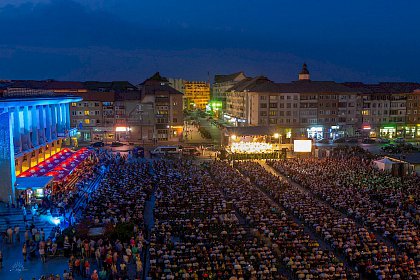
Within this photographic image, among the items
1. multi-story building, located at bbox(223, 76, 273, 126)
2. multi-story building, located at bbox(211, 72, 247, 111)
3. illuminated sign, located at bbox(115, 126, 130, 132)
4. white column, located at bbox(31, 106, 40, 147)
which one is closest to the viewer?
white column, located at bbox(31, 106, 40, 147)

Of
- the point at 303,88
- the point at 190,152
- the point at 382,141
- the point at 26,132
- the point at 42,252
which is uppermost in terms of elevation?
the point at 303,88

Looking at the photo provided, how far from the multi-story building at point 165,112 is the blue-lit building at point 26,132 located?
49.8ft

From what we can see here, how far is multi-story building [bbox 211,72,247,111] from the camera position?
105294mm

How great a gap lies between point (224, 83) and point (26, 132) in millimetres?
77939

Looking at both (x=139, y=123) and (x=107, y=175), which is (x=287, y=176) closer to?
(x=107, y=175)

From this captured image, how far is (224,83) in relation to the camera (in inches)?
4350

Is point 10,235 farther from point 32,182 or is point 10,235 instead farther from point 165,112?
point 165,112

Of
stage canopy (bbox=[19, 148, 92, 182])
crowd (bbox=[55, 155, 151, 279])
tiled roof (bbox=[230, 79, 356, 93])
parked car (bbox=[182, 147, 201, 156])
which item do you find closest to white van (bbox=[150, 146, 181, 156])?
parked car (bbox=[182, 147, 201, 156])

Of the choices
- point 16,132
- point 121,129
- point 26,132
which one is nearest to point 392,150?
point 121,129

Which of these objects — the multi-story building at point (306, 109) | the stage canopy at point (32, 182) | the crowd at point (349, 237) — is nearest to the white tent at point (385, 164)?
the crowd at point (349, 237)

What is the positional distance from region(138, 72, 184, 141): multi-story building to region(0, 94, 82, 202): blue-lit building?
15.2 metres

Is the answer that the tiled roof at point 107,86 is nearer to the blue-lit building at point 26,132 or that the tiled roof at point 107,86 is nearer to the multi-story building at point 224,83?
the multi-story building at point 224,83

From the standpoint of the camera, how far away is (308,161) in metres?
45.1

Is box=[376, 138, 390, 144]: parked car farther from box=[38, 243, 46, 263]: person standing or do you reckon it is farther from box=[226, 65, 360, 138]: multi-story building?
box=[38, 243, 46, 263]: person standing
